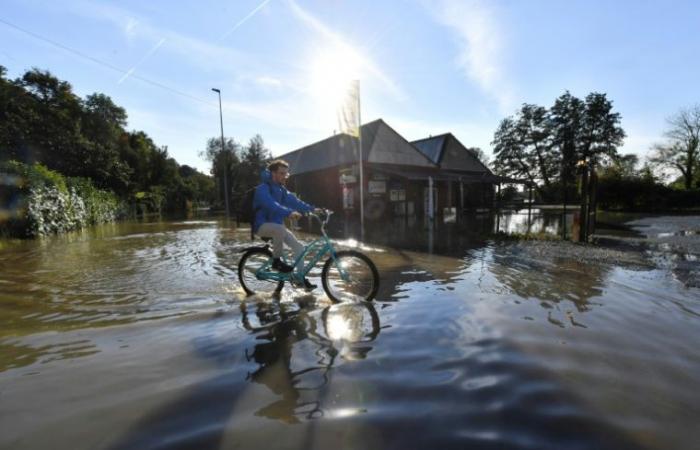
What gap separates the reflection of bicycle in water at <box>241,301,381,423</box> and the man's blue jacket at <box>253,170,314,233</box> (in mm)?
1227

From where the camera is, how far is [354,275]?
4.97 m

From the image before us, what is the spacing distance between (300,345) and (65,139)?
34247mm

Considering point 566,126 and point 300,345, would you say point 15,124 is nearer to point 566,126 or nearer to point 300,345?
point 300,345

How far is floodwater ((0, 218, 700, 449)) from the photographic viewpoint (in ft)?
6.79

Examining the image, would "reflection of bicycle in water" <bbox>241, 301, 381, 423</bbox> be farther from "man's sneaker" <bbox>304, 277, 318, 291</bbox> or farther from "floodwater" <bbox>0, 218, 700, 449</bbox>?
"man's sneaker" <bbox>304, 277, 318, 291</bbox>

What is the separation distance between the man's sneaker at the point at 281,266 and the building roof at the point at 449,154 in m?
23.6

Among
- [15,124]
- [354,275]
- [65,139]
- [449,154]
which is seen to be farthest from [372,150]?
[15,124]

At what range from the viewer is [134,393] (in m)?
2.50

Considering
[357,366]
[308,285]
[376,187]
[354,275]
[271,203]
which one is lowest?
[357,366]

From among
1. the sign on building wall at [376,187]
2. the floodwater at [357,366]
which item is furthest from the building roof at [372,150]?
the floodwater at [357,366]

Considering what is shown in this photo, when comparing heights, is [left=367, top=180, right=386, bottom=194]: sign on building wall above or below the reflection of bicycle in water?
above

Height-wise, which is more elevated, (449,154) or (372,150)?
(449,154)

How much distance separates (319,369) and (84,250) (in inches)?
425

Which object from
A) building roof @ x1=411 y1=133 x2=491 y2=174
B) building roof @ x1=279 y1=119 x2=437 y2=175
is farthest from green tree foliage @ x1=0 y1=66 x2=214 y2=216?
building roof @ x1=411 y1=133 x2=491 y2=174
